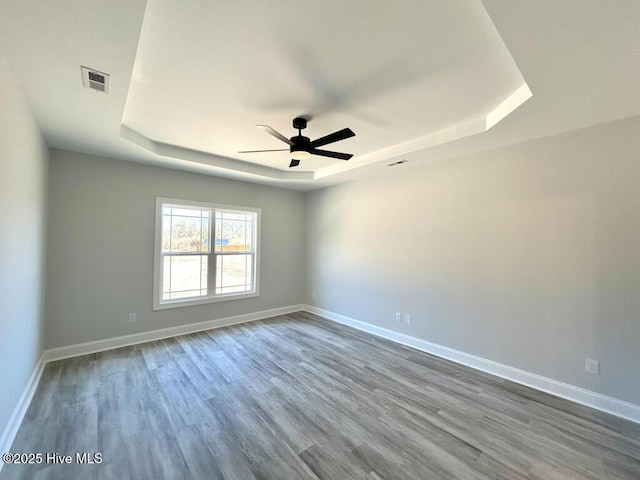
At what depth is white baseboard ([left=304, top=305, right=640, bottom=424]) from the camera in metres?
2.39

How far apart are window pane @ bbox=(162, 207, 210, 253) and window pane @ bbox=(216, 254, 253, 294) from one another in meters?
0.42

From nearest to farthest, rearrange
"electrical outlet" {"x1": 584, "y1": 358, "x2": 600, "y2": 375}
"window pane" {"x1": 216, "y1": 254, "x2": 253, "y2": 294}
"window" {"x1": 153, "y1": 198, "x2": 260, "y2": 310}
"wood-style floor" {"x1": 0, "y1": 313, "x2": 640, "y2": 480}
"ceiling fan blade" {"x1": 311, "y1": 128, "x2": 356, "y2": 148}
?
1. "wood-style floor" {"x1": 0, "y1": 313, "x2": 640, "y2": 480}
2. "ceiling fan blade" {"x1": 311, "y1": 128, "x2": 356, "y2": 148}
3. "electrical outlet" {"x1": 584, "y1": 358, "x2": 600, "y2": 375}
4. "window" {"x1": 153, "y1": 198, "x2": 260, "y2": 310}
5. "window pane" {"x1": 216, "y1": 254, "x2": 253, "y2": 294}

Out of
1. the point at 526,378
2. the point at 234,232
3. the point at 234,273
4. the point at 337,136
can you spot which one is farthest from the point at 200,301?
the point at 526,378

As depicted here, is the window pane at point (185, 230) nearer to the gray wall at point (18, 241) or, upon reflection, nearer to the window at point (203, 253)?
the window at point (203, 253)

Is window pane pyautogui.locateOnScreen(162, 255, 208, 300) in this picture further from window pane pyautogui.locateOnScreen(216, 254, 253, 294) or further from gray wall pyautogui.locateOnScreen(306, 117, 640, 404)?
gray wall pyautogui.locateOnScreen(306, 117, 640, 404)

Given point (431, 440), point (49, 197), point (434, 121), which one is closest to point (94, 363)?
point (49, 197)

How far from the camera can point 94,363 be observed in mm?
3240

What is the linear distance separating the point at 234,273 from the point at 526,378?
15.0 feet

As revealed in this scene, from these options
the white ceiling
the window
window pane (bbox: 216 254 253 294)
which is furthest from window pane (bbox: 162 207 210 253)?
the white ceiling

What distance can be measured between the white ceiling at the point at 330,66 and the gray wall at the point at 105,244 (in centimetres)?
60

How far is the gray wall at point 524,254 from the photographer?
244 cm

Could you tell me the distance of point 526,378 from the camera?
9.54 ft

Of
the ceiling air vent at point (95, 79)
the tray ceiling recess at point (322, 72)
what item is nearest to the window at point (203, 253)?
the tray ceiling recess at point (322, 72)

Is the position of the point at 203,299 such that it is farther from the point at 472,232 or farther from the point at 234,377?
the point at 472,232
